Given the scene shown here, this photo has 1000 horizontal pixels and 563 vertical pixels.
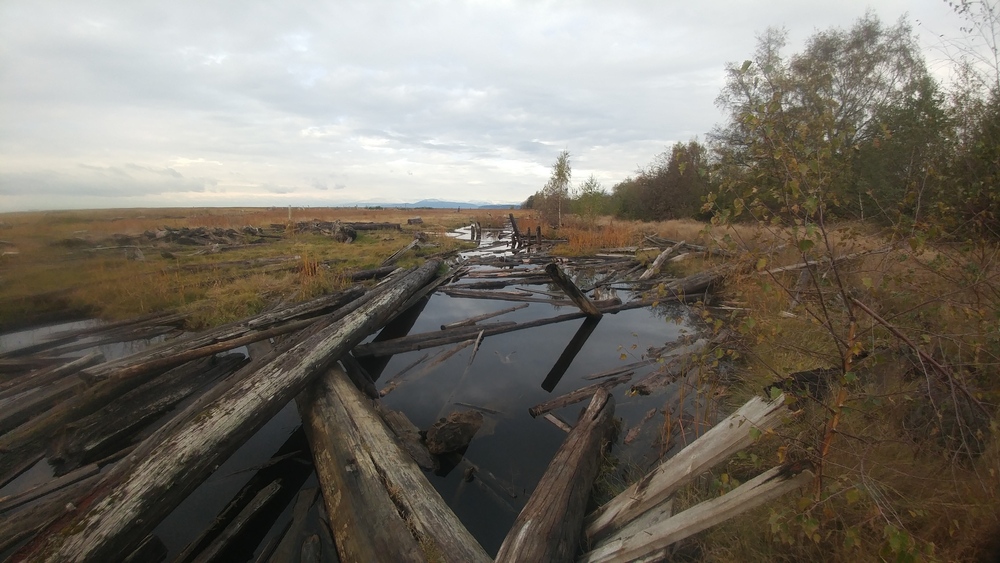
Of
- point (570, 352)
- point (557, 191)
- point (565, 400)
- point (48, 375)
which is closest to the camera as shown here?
point (48, 375)

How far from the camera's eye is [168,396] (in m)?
4.74

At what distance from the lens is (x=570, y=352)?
7.46 metres

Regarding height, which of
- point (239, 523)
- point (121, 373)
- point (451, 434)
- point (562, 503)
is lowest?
point (239, 523)

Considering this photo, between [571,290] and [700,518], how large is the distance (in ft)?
19.4

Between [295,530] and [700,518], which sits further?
[295,530]

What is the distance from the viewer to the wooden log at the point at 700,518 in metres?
2.21

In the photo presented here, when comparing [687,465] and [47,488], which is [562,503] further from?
[47,488]

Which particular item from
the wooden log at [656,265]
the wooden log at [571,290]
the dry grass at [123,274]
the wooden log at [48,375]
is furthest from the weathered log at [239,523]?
the wooden log at [656,265]

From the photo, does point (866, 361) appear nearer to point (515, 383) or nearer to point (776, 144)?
point (776, 144)

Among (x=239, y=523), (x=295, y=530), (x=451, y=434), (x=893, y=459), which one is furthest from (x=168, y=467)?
(x=893, y=459)

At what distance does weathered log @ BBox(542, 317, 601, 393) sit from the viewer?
627cm

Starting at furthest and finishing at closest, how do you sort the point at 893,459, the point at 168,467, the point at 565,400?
the point at 565,400, the point at 893,459, the point at 168,467

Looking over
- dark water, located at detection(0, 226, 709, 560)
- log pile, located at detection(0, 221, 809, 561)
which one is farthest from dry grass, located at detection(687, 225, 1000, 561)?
dark water, located at detection(0, 226, 709, 560)

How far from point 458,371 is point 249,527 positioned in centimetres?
353
